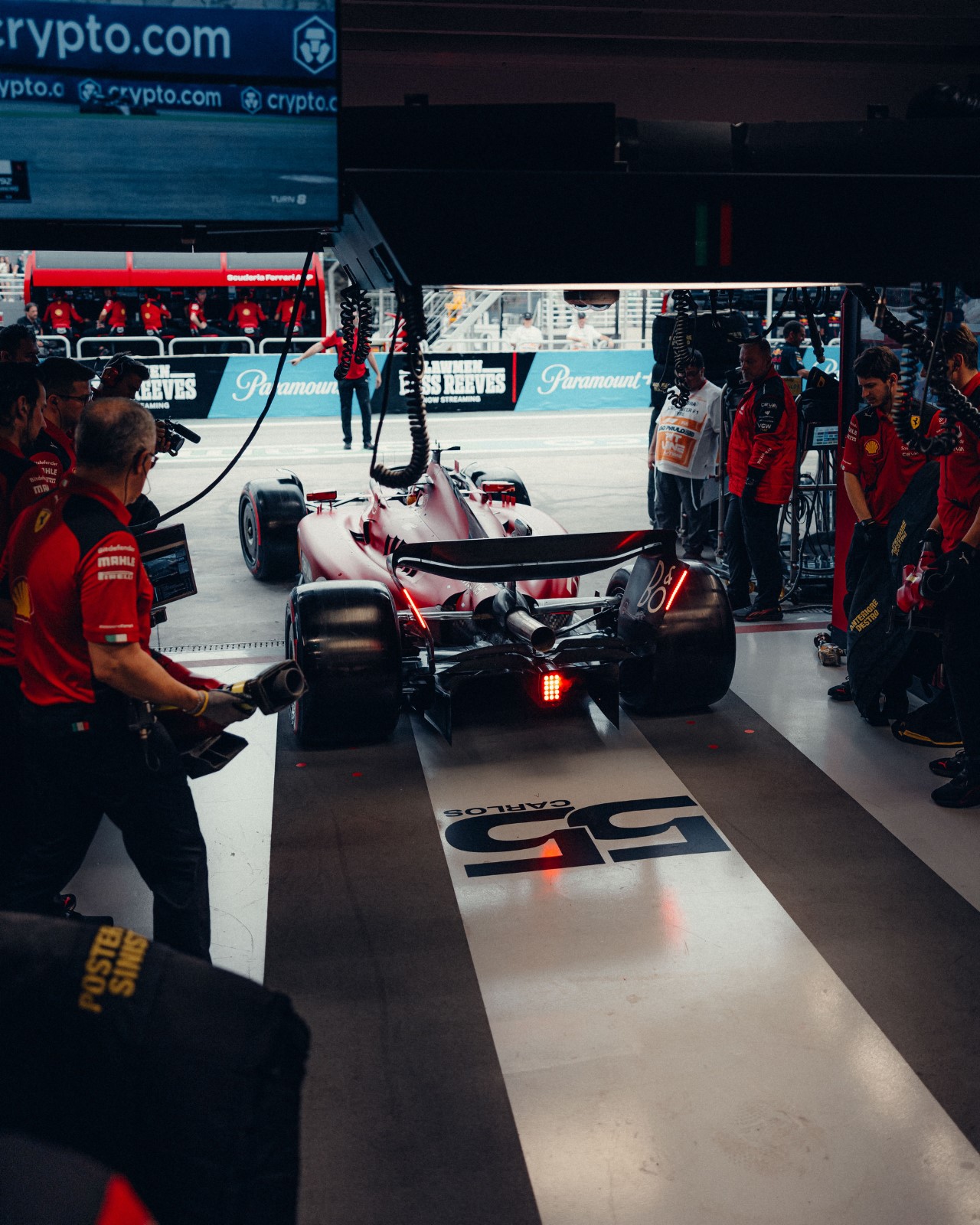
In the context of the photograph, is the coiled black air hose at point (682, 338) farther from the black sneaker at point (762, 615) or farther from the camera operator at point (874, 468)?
the black sneaker at point (762, 615)

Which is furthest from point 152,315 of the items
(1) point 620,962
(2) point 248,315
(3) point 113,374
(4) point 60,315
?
(1) point 620,962

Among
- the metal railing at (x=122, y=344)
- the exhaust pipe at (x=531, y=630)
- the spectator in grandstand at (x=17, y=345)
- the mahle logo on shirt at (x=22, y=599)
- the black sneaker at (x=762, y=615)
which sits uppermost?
the metal railing at (x=122, y=344)

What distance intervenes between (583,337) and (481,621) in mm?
19174

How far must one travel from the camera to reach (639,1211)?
106 inches

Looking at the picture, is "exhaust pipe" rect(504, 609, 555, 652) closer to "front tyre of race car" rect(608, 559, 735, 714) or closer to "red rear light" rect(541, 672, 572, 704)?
"red rear light" rect(541, 672, 572, 704)

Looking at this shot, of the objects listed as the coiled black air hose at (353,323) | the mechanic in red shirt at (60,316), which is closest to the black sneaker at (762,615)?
the coiled black air hose at (353,323)

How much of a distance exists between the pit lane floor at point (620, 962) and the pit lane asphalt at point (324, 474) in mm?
2409

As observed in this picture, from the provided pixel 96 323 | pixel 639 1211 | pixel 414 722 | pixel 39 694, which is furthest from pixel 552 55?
pixel 96 323

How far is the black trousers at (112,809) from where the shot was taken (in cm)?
Answer: 310

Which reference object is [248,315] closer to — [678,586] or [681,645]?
[678,586]

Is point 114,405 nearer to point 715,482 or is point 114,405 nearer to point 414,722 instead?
point 414,722

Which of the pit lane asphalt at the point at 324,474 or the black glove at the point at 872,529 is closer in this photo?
the black glove at the point at 872,529

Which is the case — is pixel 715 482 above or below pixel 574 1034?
above

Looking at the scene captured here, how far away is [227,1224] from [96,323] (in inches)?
1183
